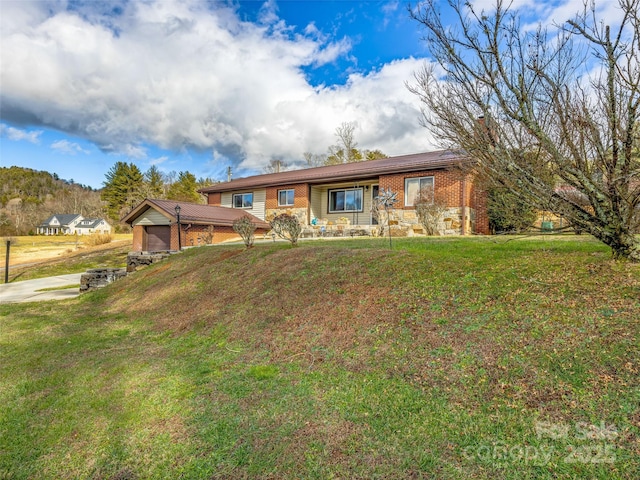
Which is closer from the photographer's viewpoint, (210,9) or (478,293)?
(478,293)

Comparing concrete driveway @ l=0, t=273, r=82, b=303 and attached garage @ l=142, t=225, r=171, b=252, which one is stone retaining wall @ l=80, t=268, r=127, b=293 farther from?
attached garage @ l=142, t=225, r=171, b=252

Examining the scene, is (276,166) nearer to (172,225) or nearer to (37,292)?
(172,225)

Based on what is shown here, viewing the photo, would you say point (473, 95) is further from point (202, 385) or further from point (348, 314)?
point (202, 385)

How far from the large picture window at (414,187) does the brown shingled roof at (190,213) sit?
28.7ft

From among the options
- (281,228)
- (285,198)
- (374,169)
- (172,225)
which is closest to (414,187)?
(374,169)

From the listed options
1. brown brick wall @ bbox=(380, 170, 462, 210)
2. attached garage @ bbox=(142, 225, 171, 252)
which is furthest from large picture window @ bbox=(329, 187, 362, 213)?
attached garage @ bbox=(142, 225, 171, 252)

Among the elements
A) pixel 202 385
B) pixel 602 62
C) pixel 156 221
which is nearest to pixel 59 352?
pixel 202 385

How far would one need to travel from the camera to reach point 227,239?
18672 millimetres

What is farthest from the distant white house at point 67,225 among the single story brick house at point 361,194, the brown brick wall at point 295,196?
the brown brick wall at point 295,196

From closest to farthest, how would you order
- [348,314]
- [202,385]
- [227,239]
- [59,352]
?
[202,385], [348,314], [59,352], [227,239]

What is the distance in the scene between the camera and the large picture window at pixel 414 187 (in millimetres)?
14164

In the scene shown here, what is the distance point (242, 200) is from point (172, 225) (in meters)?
5.64

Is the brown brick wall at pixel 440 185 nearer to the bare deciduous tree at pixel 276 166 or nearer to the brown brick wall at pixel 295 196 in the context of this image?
the brown brick wall at pixel 295 196

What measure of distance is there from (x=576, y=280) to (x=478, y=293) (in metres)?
1.10
